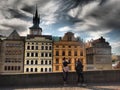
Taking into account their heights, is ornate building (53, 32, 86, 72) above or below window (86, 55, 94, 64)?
above

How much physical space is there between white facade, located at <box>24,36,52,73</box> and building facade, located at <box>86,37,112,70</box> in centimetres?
1362

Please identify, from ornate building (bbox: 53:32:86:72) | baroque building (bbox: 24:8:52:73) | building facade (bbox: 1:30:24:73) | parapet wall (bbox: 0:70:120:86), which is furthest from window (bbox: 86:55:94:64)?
parapet wall (bbox: 0:70:120:86)

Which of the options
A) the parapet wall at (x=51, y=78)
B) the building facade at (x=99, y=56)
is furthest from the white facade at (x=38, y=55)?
the parapet wall at (x=51, y=78)

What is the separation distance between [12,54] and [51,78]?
154 ft

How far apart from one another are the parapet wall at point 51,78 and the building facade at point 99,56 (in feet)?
161

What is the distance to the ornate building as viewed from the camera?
192 feet

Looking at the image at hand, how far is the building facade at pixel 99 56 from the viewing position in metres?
61.7

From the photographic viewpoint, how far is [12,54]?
186 ft

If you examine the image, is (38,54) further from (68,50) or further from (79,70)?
(79,70)

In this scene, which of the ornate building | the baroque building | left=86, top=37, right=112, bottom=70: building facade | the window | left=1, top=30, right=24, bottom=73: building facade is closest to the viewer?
left=1, top=30, right=24, bottom=73: building facade

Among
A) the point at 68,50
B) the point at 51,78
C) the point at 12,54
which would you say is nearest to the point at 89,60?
the point at 68,50

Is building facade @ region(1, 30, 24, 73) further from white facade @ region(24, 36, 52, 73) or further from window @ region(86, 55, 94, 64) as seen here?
window @ region(86, 55, 94, 64)

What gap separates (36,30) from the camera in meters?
73.2

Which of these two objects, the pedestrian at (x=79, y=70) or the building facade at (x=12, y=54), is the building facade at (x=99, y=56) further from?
the pedestrian at (x=79, y=70)
